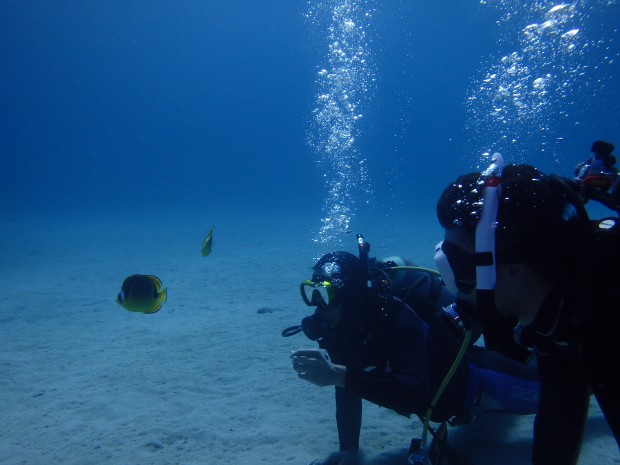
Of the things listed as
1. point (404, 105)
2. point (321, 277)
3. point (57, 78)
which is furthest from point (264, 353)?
point (57, 78)

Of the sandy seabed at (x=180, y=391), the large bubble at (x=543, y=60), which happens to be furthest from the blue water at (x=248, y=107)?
the sandy seabed at (x=180, y=391)

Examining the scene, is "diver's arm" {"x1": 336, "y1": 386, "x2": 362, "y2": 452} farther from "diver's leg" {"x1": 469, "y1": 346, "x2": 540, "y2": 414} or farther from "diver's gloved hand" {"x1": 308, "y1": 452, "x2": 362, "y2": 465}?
"diver's leg" {"x1": 469, "y1": 346, "x2": 540, "y2": 414}

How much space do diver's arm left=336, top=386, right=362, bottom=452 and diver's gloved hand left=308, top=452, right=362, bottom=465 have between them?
0.12 m

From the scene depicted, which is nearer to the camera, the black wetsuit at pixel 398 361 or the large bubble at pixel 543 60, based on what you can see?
the black wetsuit at pixel 398 361

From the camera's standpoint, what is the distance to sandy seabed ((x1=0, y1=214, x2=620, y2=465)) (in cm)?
390

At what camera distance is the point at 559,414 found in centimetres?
228

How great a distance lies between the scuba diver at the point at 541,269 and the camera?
132 cm

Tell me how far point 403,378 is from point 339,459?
44.0 inches

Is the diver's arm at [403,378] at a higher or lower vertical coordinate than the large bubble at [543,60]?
lower

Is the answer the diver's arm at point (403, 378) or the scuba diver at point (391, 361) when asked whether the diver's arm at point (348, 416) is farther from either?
the diver's arm at point (403, 378)

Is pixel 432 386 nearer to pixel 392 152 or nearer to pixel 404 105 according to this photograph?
pixel 404 105

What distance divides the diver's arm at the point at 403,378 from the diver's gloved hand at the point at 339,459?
0.78 metres

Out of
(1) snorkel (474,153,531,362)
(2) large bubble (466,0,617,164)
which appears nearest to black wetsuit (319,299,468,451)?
(1) snorkel (474,153,531,362)

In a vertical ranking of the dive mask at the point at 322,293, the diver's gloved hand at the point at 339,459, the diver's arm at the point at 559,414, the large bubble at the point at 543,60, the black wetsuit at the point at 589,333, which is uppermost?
the large bubble at the point at 543,60
